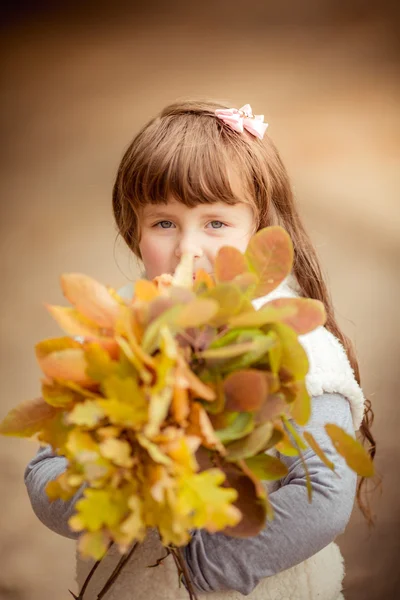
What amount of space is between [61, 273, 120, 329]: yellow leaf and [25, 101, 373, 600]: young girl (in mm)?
297

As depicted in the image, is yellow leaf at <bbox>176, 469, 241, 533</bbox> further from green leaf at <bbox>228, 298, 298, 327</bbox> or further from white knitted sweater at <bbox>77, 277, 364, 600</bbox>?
white knitted sweater at <bbox>77, 277, 364, 600</bbox>

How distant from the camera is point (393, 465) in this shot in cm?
169

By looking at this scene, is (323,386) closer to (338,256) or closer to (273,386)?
(273,386)

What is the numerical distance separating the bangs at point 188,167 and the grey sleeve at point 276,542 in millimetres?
369

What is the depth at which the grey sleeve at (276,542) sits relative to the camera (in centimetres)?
72

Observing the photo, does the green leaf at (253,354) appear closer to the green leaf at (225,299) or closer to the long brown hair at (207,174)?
the green leaf at (225,299)

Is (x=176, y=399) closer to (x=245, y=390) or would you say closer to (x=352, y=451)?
(x=245, y=390)

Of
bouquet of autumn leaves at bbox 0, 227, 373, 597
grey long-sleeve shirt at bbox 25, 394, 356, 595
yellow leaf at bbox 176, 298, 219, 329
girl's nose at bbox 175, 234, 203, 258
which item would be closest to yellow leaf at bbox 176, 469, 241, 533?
bouquet of autumn leaves at bbox 0, 227, 373, 597

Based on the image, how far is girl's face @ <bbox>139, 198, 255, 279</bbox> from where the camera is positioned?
35.3 inches

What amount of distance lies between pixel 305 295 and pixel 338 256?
81 cm

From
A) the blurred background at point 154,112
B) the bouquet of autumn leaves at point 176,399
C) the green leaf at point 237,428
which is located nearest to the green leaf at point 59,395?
the bouquet of autumn leaves at point 176,399

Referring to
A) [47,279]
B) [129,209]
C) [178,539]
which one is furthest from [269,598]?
[47,279]

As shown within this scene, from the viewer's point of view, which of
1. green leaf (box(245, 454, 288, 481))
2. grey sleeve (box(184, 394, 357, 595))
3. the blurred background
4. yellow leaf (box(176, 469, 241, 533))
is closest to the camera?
yellow leaf (box(176, 469, 241, 533))

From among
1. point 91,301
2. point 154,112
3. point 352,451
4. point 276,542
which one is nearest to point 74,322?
point 91,301
